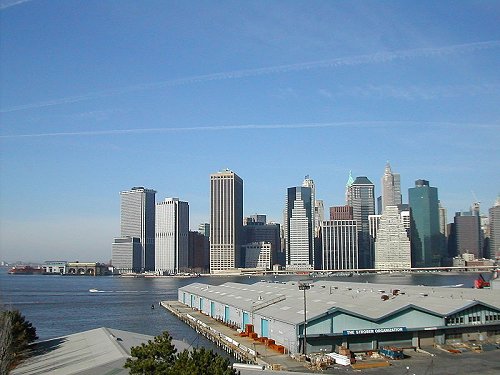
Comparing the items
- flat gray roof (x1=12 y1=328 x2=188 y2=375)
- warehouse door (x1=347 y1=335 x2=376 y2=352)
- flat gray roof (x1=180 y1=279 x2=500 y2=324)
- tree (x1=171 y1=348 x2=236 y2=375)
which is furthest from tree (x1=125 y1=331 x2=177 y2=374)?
warehouse door (x1=347 y1=335 x2=376 y2=352)

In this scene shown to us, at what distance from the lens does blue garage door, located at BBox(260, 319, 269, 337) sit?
39.1m

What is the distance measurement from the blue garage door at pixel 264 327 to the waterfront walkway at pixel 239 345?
720 millimetres

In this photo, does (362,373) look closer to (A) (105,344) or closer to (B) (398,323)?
(B) (398,323)

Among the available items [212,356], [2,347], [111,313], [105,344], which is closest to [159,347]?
[212,356]

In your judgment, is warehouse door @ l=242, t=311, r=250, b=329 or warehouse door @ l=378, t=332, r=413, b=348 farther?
warehouse door @ l=242, t=311, r=250, b=329

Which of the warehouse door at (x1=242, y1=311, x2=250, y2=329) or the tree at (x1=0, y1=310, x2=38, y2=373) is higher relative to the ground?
the tree at (x1=0, y1=310, x2=38, y2=373)

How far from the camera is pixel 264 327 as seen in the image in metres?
39.8

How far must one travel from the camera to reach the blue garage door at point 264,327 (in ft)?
128

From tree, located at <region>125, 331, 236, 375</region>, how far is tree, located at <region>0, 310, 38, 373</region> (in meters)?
6.51

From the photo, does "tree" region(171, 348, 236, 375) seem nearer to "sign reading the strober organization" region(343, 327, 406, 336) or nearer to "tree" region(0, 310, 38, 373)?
"tree" region(0, 310, 38, 373)

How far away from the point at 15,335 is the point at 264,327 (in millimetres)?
15202

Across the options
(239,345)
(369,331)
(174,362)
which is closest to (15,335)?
(239,345)

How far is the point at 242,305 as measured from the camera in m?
47.3

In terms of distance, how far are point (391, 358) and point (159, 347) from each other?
1548 cm
